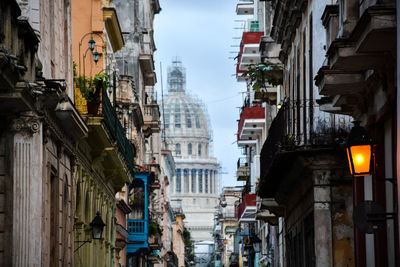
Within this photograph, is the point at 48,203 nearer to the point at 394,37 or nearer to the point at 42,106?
the point at 42,106

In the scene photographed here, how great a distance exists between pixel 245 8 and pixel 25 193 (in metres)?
34.7

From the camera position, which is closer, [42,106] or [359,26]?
[359,26]

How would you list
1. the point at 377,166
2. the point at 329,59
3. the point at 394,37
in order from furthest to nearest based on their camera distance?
the point at 377,166
the point at 329,59
the point at 394,37

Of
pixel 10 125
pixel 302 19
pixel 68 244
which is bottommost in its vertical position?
pixel 68 244

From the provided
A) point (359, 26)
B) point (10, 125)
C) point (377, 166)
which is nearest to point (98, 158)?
point (10, 125)

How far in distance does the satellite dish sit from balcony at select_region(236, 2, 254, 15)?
121ft

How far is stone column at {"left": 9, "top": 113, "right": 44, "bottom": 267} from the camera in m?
15.5

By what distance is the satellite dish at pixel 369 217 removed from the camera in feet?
40.3

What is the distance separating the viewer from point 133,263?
4903 centimetres

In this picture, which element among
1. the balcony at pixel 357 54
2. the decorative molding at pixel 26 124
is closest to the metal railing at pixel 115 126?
the decorative molding at pixel 26 124

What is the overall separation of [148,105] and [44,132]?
3345 centimetres

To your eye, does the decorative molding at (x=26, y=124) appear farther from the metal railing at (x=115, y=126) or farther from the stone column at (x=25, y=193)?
the metal railing at (x=115, y=126)

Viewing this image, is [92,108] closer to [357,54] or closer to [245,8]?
[357,54]

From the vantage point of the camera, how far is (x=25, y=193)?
1570 cm
